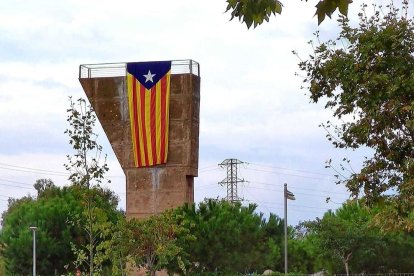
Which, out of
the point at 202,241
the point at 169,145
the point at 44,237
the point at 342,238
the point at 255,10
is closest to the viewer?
the point at 255,10

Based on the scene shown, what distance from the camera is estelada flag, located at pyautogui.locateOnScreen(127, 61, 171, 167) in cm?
5088

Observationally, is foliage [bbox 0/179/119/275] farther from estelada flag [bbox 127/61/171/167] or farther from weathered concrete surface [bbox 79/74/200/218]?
estelada flag [bbox 127/61/171/167]

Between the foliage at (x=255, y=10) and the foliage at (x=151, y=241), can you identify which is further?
the foliage at (x=151, y=241)

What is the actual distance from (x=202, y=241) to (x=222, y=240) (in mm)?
1330

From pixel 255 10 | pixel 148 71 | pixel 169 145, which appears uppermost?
pixel 148 71

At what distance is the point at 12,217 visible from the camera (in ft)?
196

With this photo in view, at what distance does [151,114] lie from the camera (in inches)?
2012

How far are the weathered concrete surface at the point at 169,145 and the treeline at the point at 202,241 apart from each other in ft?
4.26

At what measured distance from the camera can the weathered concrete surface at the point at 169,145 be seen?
166 ft

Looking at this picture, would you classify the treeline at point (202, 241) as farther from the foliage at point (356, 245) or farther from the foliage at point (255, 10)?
the foliage at point (255, 10)

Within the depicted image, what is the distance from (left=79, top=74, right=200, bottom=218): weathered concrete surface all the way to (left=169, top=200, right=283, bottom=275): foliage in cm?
148

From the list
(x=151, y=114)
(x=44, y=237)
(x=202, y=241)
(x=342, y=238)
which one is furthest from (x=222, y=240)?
(x=44, y=237)

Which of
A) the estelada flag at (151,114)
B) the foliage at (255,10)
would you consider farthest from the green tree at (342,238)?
the foliage at (255,10)

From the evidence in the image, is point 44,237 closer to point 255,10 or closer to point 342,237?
point 342,237
